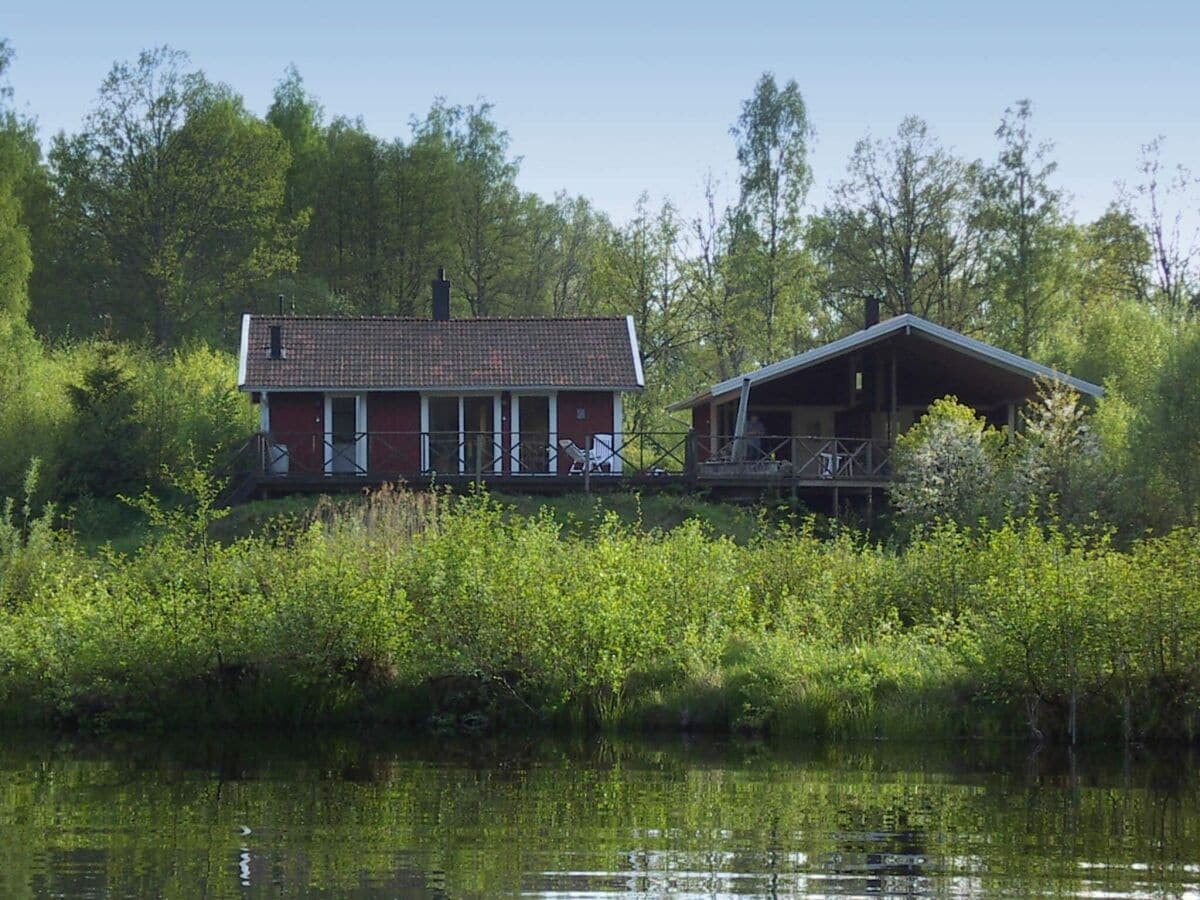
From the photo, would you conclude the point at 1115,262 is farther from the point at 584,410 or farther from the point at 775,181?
the point at 584,410

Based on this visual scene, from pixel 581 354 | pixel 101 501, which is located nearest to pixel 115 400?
pixel 101 501

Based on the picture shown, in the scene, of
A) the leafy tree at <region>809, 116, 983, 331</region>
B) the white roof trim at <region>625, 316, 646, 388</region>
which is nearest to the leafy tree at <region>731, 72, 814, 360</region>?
the leafy tree at <region>809, 116, 983, 331</region>

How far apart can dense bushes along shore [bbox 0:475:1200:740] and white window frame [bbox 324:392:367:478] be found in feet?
39.2

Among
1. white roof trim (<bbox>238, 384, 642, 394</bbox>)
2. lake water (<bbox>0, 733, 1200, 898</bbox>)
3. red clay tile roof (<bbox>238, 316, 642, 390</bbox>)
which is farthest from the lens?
red clay tile roof (<bbox>238, 316, 642, 390</bbox>)

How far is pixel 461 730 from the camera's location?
1688cm

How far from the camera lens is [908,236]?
145ft

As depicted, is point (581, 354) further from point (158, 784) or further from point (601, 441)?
point (158, 784)

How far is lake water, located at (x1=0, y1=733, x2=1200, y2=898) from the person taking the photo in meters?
9.82

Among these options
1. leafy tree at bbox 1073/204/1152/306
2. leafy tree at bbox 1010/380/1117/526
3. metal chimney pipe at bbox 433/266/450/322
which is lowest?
leafy tree at bbox 1010/380/1117/526

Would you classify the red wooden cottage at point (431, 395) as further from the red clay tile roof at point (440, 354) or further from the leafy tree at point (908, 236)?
the leafy tree at point (908, 236)

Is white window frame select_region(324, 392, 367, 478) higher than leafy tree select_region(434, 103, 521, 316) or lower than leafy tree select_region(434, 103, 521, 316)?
lower

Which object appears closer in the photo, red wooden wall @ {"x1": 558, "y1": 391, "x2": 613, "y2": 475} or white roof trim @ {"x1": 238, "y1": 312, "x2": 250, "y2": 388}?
white roof trim @ {"x1": 238, "y1": 312, "x2": 250, "y2": 388}

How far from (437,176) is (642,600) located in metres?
30.7

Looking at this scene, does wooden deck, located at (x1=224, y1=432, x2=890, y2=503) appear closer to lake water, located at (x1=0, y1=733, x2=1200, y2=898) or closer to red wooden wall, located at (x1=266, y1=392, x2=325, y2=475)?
red wooden wall, located at (x1=266, y1=392, x2=325, y2=475)
